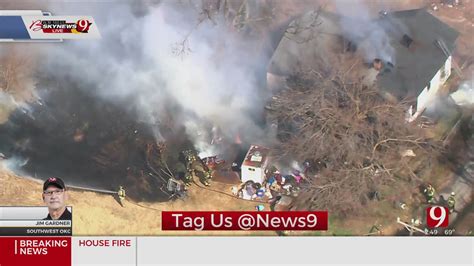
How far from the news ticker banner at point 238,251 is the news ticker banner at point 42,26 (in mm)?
3770

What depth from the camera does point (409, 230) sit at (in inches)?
401

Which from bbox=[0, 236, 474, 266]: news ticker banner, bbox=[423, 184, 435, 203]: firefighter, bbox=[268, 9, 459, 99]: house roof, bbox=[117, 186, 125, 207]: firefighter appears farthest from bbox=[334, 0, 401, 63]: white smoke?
bbox=[117, 186, 125, 207]: firefighter

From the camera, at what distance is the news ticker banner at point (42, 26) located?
9.95m

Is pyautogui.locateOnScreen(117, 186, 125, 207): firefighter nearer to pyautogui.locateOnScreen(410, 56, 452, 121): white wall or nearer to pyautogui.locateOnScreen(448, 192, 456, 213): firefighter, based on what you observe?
pyautogui.locateOnScreen(410, 56, 452, 121): white wall

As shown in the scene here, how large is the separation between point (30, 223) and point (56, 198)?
0.65 meters

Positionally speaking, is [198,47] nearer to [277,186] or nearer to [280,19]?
[280,19]

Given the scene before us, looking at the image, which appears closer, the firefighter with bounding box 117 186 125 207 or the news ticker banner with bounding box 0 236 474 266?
the news ticker banner with bounding box 0 236 474 266

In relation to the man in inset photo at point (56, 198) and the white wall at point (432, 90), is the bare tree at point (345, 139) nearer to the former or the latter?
the white wall at point (432, 90)

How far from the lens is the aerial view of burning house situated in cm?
1009

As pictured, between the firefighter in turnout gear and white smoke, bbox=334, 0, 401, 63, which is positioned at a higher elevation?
white smoke, bbox=334, 0, 401, 63

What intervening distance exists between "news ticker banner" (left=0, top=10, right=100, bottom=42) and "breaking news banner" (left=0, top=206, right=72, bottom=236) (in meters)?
3.21

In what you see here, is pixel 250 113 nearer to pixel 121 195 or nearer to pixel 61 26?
pixel 121 195

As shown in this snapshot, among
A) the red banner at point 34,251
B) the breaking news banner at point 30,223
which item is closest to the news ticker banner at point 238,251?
the red banner at point 34,251

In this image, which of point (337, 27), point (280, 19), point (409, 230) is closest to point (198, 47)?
point (280, 19)
